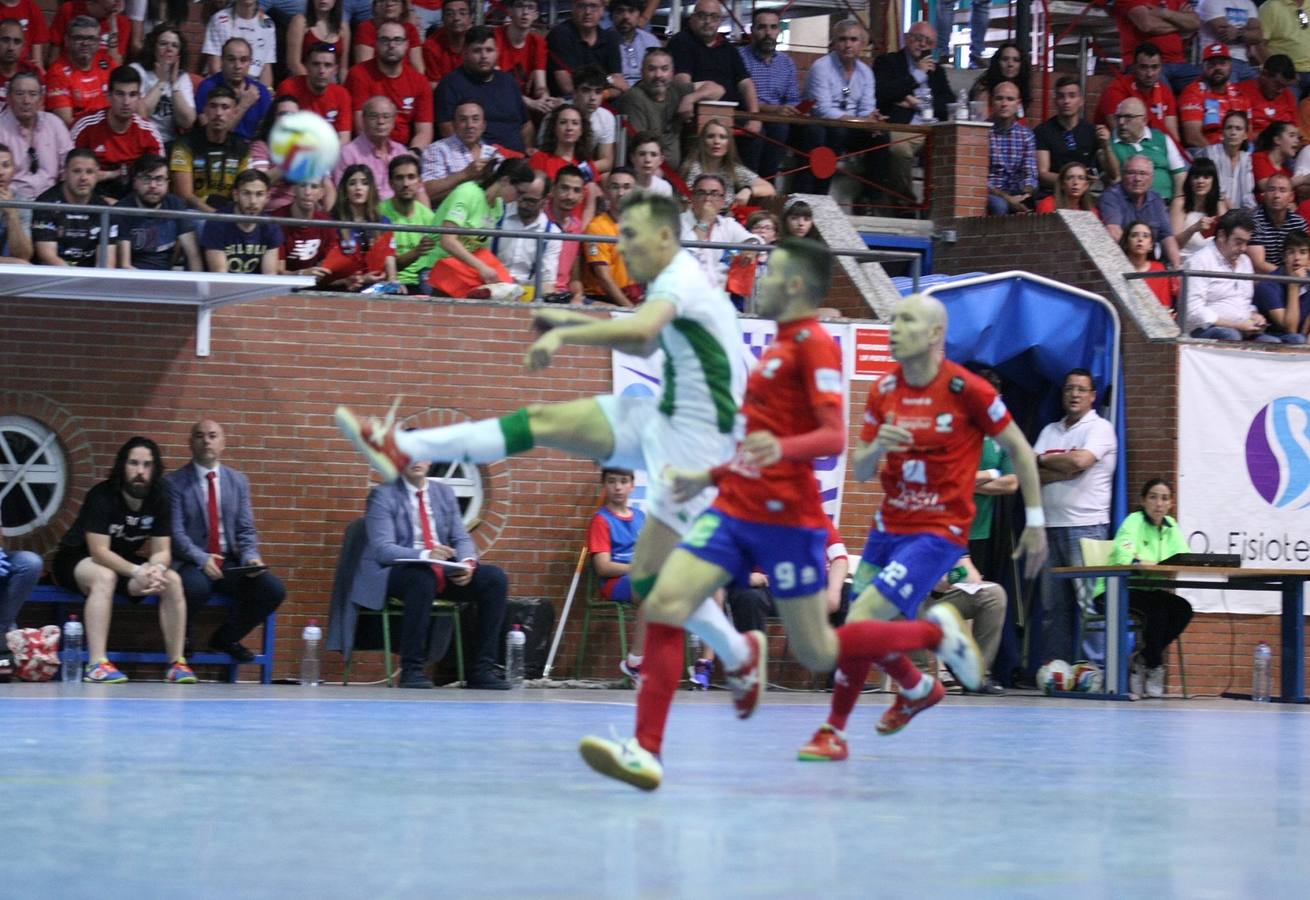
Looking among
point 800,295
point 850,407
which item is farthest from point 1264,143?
point 800,295

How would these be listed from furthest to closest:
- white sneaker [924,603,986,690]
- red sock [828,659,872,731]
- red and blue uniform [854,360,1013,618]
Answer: red and blue uniform [854,360,1013,618], red sock [828,659,872,731], white sneaker [924,603,986,690]

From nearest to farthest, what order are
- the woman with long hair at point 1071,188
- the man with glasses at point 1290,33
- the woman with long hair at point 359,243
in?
the woman with long hair at point 359,243 < the woman with long hair at point 1071,188 < the man with glasses at point 1290,33

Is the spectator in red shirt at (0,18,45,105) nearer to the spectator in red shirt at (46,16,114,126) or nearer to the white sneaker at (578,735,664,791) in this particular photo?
the spectator in red shirt at (46,16,114,126)

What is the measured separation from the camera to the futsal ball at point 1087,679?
1638 centimetres

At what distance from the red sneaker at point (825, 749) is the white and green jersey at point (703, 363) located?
4.92ft

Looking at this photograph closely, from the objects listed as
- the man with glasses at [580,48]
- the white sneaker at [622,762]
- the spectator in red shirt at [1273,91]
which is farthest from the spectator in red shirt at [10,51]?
the spectator in red shirt at [1273,91]

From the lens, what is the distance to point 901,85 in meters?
20.4

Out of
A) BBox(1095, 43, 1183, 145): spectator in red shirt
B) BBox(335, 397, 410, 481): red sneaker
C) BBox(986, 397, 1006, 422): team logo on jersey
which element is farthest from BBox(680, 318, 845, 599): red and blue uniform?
BBox(1095, 43, 1183, 145): spectator in red shirt

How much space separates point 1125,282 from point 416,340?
647 cm

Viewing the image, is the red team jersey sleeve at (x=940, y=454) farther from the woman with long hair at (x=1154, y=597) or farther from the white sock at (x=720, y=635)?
the woman with long hair at (x=1154, y=597)

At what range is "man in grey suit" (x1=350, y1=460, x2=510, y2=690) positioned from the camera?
14.7 meters

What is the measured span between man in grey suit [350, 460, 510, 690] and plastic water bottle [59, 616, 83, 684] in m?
2.01

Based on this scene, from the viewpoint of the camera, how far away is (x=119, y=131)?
52.4ft

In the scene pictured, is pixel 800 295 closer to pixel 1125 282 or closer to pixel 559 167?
pixel 559 167
